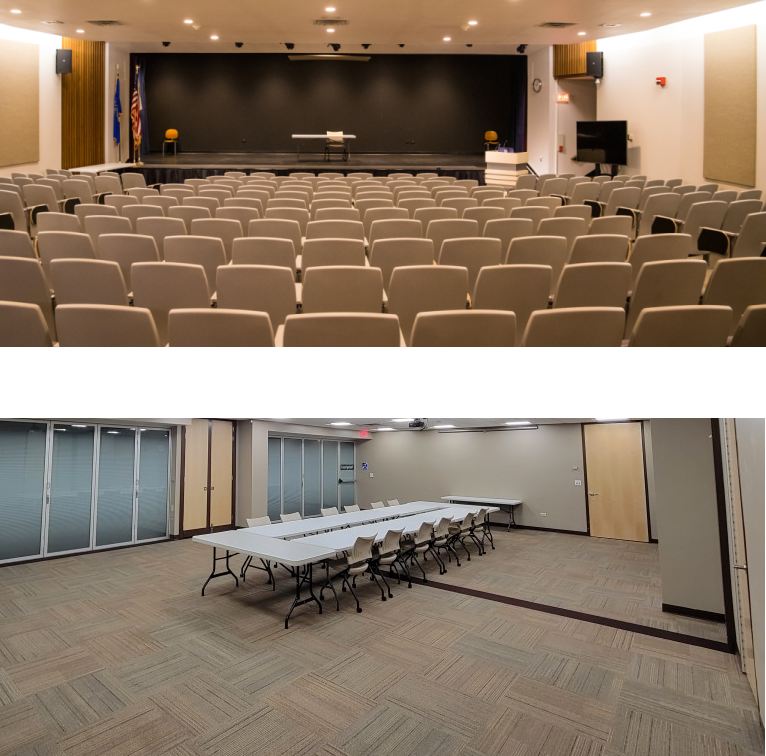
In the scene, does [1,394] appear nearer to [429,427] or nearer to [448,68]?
[429,427]

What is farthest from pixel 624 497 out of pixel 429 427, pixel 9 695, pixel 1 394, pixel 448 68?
pixel 448 68

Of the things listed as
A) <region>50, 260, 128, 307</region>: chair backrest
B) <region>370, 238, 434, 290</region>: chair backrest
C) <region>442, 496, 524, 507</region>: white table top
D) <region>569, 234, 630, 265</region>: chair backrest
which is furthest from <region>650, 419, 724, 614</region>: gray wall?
<region>442, 496, 524, 507</region>: white table top

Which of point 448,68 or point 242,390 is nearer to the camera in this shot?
point 242,390

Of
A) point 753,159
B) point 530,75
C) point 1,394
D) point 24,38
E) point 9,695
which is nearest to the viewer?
point 1,394

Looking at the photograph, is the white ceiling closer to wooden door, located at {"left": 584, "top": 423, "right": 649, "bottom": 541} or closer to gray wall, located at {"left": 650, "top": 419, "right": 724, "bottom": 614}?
wooden door, located at {"left": 584, "top": 423, "right": 649, "bottom": 541}

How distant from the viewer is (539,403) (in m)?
2.43

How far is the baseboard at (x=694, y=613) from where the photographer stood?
6410 mm

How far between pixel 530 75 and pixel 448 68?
3025 millimetres

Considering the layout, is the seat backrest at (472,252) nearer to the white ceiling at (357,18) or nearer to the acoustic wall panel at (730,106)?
the white ceiling at (357,18)

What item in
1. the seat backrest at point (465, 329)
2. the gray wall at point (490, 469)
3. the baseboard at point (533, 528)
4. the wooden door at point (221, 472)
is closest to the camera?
the seat backrest at point (465, 329)

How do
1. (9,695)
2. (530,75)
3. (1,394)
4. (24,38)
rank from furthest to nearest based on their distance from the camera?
(530,75) < (24,38) < (9,695) < (1,394)

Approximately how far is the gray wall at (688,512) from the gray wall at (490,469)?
572cm

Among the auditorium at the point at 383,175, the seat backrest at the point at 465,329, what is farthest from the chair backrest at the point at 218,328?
the seat backrest at the point at 465,329

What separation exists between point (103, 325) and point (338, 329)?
1.11m
